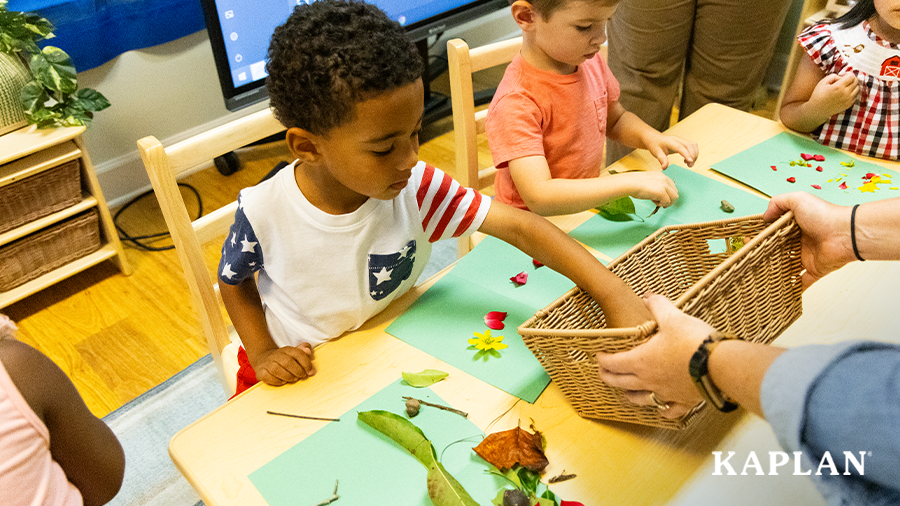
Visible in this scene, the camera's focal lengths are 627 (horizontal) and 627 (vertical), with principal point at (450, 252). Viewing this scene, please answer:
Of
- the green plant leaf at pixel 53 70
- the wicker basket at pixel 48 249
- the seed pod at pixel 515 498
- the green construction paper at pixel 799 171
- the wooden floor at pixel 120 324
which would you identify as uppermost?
the green plant leaf at pixel 53 70

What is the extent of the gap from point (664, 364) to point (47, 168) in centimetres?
196

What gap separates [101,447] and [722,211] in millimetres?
1013

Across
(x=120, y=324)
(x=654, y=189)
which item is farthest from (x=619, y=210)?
(x=120, y=324)

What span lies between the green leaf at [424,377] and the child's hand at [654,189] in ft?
1.61

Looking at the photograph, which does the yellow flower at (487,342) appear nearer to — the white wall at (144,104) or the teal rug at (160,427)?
the teal rug at (160,427)

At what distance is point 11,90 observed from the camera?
1.86 meters

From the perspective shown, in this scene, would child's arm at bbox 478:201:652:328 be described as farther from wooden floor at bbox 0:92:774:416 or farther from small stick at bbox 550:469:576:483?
wooden floor at bbox 0:92:774:416

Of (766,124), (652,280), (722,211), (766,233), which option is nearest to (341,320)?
(652,280)

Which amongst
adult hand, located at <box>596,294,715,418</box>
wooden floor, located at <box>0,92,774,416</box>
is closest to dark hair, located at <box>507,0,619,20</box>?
adult hand, located at <box>596,294,715,418</box>

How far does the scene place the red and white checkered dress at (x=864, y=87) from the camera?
3.93ft

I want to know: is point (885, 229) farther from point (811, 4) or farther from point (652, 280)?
point (811, 4)

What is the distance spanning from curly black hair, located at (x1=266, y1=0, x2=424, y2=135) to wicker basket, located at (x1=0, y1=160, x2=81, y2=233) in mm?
1515

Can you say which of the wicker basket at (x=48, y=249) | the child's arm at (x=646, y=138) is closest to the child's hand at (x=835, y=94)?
the child's arm at (x=646, y=138)

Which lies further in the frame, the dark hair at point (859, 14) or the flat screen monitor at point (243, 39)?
the flat screen monitor at point (243, 39)
